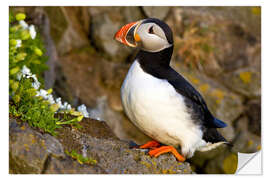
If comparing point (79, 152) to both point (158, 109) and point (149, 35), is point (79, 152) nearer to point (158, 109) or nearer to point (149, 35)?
point (158, 109)

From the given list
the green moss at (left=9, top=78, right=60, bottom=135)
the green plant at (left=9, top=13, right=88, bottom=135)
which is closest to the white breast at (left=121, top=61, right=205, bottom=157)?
the green plant at (left=9, top=13, right=88, bottom=135)

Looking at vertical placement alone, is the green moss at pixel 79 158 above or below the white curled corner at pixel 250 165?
above

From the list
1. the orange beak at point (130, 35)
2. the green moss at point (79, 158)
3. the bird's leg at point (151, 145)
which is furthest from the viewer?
the bird's leg at point (151, 145)

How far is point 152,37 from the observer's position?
351cm

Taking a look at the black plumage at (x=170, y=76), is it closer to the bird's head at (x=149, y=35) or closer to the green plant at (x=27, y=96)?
the bird's head at (x=149, y=35)

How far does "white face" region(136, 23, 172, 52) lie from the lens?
3506 millimetres

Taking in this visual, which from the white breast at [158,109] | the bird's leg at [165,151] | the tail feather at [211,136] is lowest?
the bird's leg at [165,151]

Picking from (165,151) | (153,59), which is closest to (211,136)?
(165,151)

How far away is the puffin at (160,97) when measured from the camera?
3.48 metres

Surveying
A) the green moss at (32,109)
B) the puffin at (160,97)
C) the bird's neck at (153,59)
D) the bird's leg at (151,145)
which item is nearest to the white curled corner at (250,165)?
the puffin at (160,97)

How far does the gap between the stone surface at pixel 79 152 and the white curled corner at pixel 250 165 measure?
0.63 meters

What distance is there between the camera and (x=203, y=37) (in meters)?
8.11

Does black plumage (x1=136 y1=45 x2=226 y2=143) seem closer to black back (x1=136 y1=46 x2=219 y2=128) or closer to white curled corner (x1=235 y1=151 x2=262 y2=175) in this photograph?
black back (x1=136 y1=46 x2=219 y2=128)
